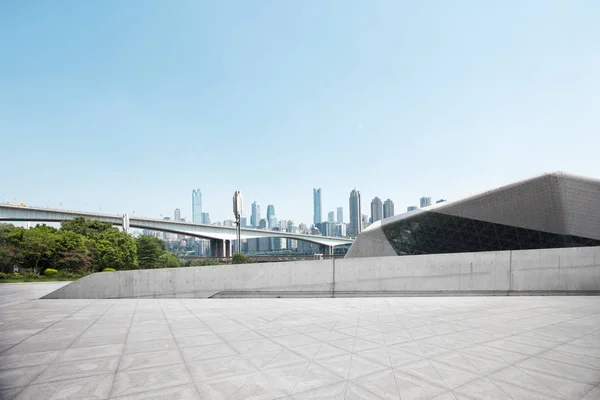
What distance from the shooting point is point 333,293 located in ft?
49.6

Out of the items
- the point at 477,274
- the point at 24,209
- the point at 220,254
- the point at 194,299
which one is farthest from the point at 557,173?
the point at 220,254

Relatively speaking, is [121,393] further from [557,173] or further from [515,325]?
[557,173]

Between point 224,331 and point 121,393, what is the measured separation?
11.9 feet

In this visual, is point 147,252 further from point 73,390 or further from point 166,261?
point 73,390

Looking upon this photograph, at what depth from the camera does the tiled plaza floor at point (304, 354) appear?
465cm

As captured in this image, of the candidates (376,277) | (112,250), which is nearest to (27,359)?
(376,277)

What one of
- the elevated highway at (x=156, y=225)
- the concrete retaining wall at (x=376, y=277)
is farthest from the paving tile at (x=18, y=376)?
the elevated highway at (x=156, y=225)

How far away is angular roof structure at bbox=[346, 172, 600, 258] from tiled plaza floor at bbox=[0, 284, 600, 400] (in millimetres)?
17044

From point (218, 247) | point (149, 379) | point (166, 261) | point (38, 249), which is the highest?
point (38, 249)

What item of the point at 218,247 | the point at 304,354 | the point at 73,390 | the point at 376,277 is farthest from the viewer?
the point at 218,247

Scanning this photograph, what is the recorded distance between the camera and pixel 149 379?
5027 millimetres

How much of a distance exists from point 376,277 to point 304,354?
9.71 meters

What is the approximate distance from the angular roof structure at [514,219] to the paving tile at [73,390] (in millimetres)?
28525

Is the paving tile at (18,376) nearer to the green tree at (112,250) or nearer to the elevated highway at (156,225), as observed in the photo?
the green tree at (112,250)
